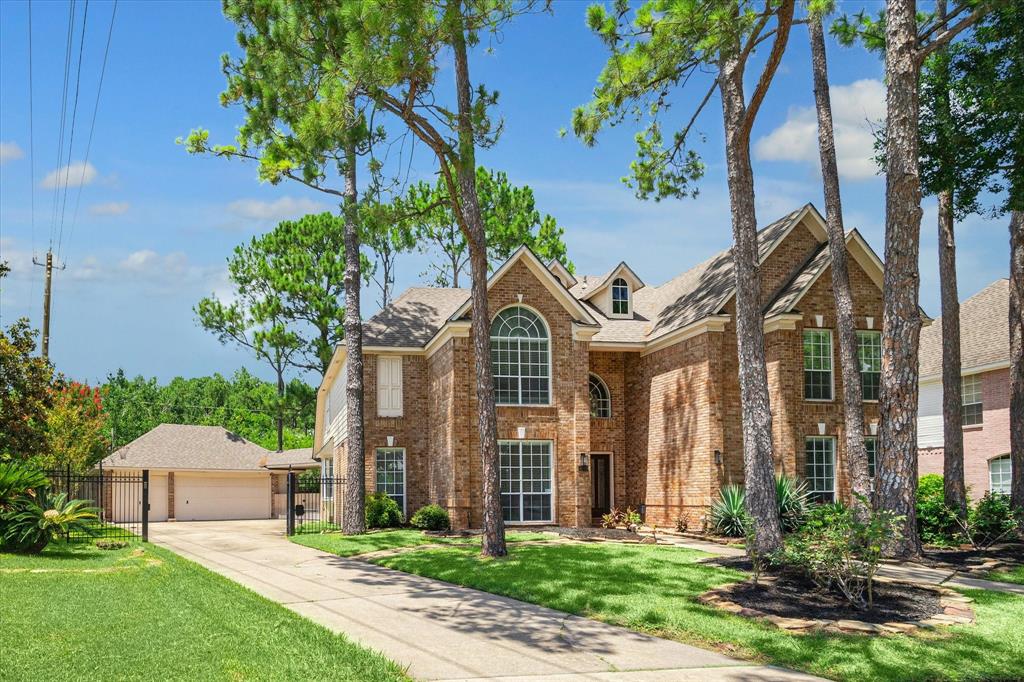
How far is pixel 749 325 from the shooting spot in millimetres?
14836

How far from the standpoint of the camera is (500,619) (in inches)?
414

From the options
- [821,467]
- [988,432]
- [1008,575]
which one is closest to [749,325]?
[1008,575]

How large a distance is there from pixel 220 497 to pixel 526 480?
2205cm

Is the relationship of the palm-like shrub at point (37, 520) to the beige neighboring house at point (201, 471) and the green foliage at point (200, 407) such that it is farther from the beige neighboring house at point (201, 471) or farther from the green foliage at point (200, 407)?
the green foliage at point (200, 407)

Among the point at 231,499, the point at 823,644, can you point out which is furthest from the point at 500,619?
the point at 231,499

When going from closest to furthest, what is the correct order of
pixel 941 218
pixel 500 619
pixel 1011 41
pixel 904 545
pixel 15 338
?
pixel 500 619
pixel 904 545
pixel 1011 41
pixel 941 218
pixel 15 338

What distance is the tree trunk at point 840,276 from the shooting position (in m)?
18.0

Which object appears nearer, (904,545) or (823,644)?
(823,644)

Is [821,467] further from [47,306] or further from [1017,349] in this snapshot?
[47,306]

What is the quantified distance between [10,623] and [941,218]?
20190mm

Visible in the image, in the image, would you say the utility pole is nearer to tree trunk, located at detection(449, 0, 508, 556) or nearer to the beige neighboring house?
the beige neighboring house

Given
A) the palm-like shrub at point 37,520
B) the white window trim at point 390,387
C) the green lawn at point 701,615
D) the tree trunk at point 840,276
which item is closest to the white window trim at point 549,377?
the white window trim at point 390,387

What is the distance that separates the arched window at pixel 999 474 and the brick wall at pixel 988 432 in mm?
136

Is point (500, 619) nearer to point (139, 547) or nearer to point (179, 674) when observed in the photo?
point (179, 674)
